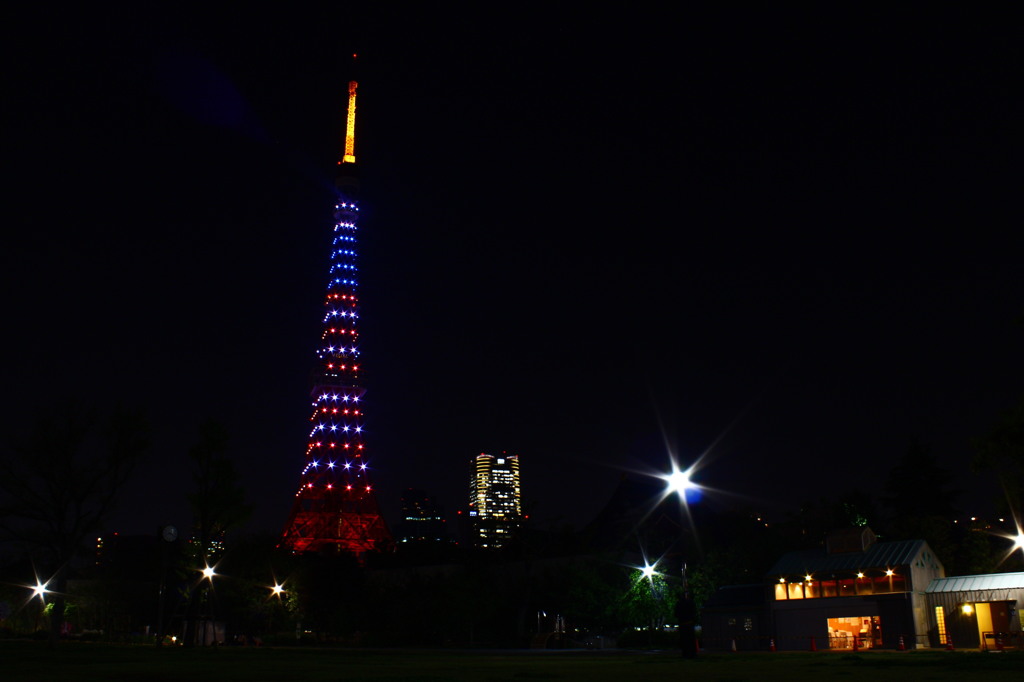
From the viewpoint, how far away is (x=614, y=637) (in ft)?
164

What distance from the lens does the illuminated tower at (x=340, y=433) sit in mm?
108375

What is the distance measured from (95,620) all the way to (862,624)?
65.8 meters

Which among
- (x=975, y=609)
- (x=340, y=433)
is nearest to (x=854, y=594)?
(x=975, y=609)

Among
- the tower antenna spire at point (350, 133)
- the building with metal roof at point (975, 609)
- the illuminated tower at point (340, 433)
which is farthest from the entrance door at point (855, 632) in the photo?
the tower antenna spire at point (350, 133)

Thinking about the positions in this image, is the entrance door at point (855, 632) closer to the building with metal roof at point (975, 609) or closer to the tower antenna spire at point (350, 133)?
the building with metal roof at point (975, 609)

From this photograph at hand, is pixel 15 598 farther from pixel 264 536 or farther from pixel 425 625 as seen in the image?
pixel 425 625

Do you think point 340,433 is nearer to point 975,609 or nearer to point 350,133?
point 350,133

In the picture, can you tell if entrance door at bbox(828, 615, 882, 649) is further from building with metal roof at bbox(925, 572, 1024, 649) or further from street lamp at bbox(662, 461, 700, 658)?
street lamp at bbox(662, 461, 700, 658)

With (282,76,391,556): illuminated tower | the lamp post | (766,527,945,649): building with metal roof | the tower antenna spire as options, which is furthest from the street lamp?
the tower antenna spire

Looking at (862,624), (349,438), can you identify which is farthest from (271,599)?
(349,438)

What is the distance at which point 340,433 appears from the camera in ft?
390

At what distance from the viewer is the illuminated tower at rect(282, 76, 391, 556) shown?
356 feet

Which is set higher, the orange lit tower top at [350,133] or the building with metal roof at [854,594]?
the orange lit tower top at [350,133]

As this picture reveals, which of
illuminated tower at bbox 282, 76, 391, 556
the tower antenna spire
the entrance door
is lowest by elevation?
the entrance door
